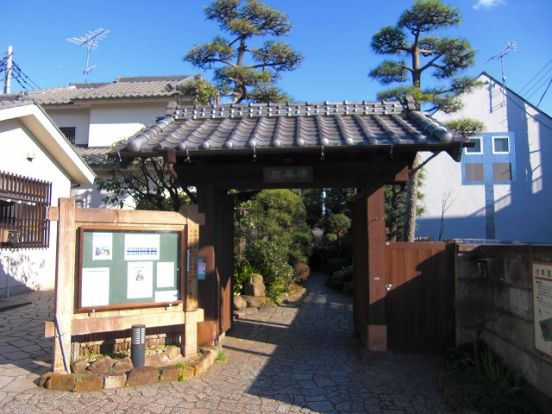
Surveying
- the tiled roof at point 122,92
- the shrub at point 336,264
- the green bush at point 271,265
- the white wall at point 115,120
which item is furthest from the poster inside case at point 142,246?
the white wall at point 115,120

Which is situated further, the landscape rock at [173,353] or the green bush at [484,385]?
the landscape rock at [173,353]

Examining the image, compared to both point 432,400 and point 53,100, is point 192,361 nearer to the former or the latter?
point 432,400

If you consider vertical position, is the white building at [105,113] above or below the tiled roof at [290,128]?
above

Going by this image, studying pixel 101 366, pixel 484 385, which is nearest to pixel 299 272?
pixel 101 366

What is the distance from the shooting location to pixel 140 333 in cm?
609

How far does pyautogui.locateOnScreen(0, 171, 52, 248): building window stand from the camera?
10.8m

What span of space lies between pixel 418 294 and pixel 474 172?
18868 mm

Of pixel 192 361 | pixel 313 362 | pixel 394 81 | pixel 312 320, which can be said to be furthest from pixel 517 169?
pixel 192 361

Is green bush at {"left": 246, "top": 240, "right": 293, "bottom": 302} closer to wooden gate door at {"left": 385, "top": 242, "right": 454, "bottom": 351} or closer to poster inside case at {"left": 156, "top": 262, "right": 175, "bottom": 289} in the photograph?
wooden gate door at {"left": 385, "top": 242, "right": 454, "bottom": 351}

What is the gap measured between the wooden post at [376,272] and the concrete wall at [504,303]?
3.95 ft

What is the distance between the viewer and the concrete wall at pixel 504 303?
15.9 feet

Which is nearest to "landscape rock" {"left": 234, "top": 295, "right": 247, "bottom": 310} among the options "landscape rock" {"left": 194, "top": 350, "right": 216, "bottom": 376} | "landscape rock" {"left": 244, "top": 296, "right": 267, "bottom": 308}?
"landscape rock" {"left": 244, "top": 296, "right": 267, "bottom": 308}

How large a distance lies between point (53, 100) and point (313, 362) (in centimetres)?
1831

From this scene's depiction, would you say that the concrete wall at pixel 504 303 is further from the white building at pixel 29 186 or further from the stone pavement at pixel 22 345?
the white building at pixel 29 186
